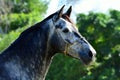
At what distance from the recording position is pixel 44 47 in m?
6.41

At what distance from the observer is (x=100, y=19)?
64.5 feet

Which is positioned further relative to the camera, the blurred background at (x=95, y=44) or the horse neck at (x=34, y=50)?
the blurred background at (x=95, y=44)

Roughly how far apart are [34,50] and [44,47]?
0.36 feet

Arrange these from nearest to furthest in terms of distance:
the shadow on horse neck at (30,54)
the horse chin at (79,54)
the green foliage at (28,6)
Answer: the shadow on horse neck at (30,54)
the horse chin at (79,54)
the green foliage at (28,6)

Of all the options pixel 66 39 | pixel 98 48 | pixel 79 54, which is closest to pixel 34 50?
pixel 66 39

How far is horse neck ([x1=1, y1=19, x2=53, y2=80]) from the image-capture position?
6.30m

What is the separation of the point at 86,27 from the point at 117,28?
1.18m

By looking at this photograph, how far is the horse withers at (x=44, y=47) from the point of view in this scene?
20.6ft

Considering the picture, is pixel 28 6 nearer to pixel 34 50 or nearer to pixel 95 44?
pixel 95 44

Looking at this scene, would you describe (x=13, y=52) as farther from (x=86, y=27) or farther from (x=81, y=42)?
(x=86, y=27)

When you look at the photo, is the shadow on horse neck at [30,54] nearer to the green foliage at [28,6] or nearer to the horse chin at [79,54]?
the horse chin at [79,54]

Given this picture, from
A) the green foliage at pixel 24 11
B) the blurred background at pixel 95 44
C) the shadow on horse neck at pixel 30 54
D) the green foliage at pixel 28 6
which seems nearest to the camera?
the shadow on horse neck at pixel 30 54

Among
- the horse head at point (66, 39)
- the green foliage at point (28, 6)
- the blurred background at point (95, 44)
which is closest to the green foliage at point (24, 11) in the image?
the green foliage at point (28, 6)

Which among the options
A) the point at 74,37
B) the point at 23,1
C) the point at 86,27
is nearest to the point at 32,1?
the point at 23,1
